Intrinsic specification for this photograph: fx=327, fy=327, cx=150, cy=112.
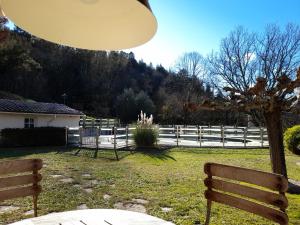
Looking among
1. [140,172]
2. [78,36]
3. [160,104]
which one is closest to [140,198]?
[140,172]

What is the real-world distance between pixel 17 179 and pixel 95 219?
112cm

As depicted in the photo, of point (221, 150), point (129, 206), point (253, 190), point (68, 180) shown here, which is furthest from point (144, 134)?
point (253, 190)

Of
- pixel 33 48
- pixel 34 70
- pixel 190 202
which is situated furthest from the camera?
pixel 33 48

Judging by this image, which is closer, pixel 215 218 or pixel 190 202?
pixel 215 218

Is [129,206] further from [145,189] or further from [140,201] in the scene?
[145,189]

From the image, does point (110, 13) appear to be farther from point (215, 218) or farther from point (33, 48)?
point (33, 48)

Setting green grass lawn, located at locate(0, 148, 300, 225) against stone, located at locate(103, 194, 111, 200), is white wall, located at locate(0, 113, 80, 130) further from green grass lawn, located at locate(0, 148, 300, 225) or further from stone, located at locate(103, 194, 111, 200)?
stone, located at locate(103, 194, 111, 200)

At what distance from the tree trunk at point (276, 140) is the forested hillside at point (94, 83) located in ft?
109

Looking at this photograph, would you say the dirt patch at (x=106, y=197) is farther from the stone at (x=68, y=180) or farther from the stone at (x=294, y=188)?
the stone at (x=294, y=188)

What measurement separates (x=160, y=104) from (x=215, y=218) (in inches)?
1728

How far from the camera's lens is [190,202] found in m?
5.86

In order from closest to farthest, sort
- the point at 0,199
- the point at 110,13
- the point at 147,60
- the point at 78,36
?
the point at 110,13 → the point at 78,36 → the point at 0,199 → the point at 147,60

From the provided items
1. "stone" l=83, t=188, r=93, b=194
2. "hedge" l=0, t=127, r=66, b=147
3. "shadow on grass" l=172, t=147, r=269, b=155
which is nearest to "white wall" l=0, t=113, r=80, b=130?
"hedge" l=0, t=127, r=66, b=147

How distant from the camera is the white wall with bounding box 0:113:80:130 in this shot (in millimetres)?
20562
